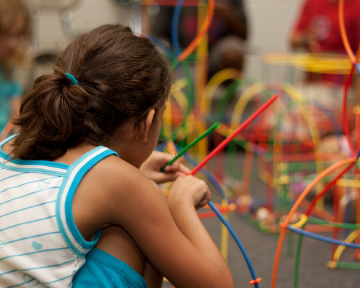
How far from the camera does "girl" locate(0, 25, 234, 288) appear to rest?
0.62 metres

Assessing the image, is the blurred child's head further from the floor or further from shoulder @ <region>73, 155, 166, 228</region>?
shoulder @ <region>73, 155, 166, 228</region>

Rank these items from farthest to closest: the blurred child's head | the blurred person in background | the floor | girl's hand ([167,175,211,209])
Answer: the blurred person in background → the blurred child's head → the floor → girl's hand ([167,175,211,209])

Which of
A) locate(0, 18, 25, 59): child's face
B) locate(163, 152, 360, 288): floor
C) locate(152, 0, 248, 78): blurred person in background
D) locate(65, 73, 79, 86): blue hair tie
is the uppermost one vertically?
locate(65, 73, 79, 86): blue hair tie

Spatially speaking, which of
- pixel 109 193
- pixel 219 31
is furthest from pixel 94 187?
pixel 219 31

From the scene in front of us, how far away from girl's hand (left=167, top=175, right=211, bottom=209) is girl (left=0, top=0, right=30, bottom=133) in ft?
3.45

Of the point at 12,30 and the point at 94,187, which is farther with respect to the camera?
the point at 12,30

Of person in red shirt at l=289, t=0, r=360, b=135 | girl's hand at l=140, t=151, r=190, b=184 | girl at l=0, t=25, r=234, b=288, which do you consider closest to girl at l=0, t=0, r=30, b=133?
girl's hand at l=140, t=151, r=190, b=184

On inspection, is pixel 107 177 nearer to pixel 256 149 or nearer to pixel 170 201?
pixel 170 201

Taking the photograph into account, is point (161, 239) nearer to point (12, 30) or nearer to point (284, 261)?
point (284, 261)

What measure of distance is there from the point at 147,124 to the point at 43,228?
23cm

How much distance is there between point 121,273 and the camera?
0.68m

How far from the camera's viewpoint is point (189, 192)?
30.3 inches

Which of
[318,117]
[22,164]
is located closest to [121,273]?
[22,164]

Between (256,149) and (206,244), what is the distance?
1.60 meters
